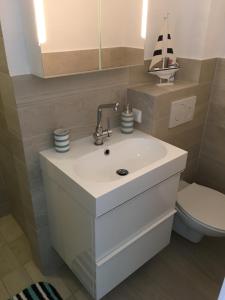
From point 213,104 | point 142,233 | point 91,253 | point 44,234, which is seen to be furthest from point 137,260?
point 213,104

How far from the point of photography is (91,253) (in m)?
1.15

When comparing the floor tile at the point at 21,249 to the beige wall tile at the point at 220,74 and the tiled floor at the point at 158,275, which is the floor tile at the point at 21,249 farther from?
the beige wall tile at the point at 220,74

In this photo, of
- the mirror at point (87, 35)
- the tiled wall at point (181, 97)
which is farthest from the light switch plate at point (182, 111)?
the mirror at point (87, 35)

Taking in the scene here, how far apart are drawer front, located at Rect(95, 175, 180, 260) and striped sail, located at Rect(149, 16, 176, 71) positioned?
74cm

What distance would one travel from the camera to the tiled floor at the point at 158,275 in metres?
1.51

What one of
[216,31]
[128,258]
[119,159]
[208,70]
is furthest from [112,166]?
[216,31]

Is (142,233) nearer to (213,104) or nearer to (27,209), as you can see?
(27,209)

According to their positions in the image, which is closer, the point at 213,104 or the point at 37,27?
the point at 37,27

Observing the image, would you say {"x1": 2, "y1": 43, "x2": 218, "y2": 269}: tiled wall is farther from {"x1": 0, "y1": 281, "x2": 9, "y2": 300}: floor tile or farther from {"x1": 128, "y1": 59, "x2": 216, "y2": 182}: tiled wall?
{"x1": 0, "y1": 281, "x2": 9, "y2": 300}: floor tile

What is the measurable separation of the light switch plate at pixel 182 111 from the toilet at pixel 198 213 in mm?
486

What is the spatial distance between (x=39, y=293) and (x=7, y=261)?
0.37 metres

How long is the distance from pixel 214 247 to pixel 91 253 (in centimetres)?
110

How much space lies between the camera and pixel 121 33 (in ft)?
4.55

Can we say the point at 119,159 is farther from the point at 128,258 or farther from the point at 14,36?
the point at 14,36
